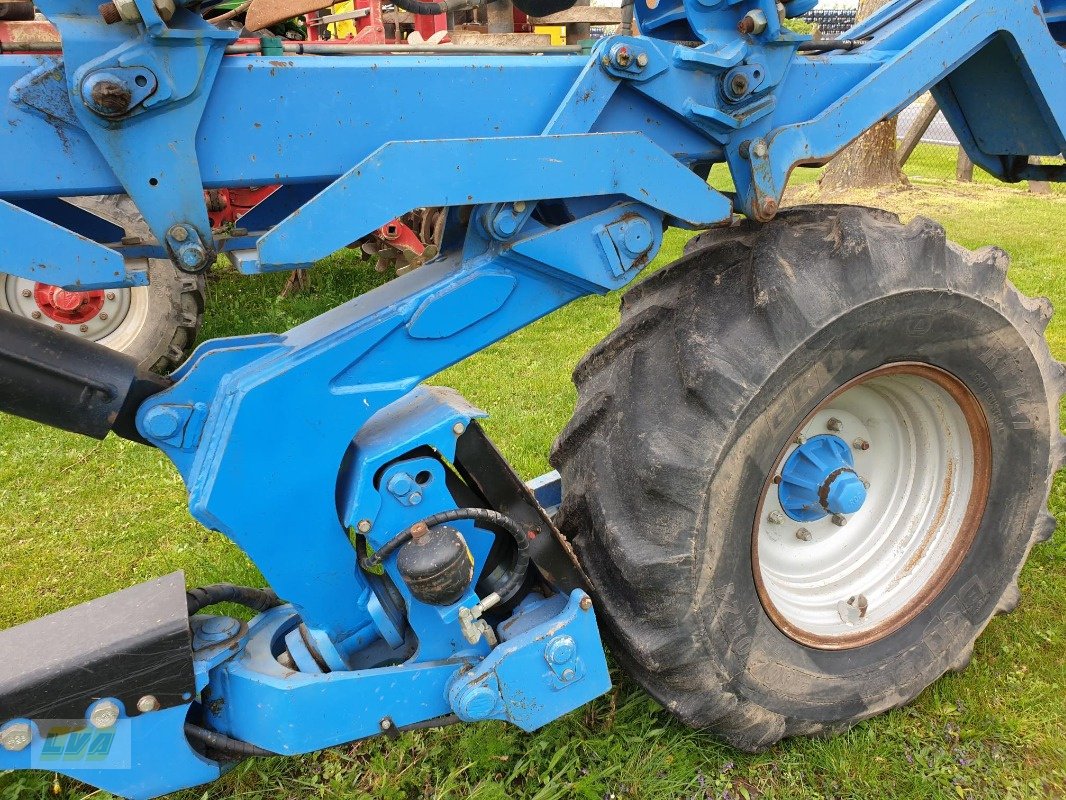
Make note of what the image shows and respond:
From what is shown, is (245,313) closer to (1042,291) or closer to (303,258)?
(303,258)

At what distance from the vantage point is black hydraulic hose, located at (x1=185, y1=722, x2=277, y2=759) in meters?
2.03

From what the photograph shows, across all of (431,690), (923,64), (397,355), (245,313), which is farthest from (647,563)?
(245,313)

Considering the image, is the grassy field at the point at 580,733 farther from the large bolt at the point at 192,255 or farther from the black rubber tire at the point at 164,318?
the black rubber tire at the point at 164,318

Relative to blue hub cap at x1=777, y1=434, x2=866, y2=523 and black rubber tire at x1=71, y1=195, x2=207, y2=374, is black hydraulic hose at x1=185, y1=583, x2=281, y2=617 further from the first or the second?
black rubber tire at x1=71, y1=195, x2=207, y2=374

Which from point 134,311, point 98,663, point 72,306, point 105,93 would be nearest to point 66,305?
point 72,306

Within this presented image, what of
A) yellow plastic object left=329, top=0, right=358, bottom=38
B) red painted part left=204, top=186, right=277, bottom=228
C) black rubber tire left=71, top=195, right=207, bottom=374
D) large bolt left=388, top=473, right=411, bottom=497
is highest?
large bolt left=388, top=473, right=411, bottom=497

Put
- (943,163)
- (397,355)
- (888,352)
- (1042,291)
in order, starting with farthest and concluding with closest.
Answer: (943,163), (1042,291), (888,352), (397,355)

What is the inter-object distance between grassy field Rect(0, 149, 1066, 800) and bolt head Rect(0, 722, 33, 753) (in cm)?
19

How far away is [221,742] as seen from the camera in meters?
2.05

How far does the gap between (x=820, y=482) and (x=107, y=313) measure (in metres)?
4.93

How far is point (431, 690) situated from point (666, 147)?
1.43 m

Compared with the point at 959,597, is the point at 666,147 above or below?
above

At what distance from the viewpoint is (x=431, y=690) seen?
208 centimetres

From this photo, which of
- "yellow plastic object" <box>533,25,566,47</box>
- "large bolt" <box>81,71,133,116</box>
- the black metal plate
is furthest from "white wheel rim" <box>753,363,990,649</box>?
"yellow plastic object" <box>533,25,566,47</box>
